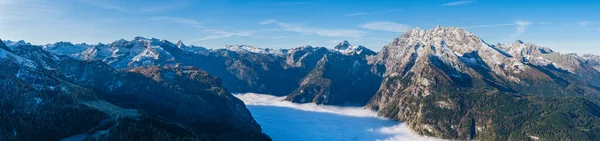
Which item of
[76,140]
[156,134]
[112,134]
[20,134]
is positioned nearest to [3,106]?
[20,134]

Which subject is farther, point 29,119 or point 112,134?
point 29,119

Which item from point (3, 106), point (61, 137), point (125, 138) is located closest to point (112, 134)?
point (125, 138)

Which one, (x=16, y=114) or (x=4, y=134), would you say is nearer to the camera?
(x=4, y=134)

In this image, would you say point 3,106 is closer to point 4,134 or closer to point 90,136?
Result: point 4,134

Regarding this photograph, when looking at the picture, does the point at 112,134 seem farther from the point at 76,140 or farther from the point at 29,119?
the point at 29,119

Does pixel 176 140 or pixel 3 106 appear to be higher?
pixel 3 106

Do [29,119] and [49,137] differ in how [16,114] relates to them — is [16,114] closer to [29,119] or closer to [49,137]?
[29,119]

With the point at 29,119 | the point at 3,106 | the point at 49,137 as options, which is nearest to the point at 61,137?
the point at 49,137

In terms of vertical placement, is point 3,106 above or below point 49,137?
above
